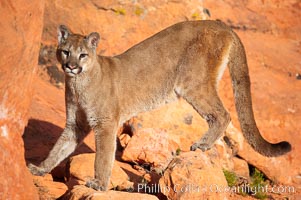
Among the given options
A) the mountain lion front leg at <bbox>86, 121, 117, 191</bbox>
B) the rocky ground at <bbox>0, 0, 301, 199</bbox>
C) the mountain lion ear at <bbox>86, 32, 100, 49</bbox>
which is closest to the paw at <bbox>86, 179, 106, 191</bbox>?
the mountain lion front leg at <bbox>86, 121, 117, 191</bbox>

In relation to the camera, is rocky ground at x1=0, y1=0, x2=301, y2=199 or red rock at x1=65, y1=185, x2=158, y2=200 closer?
red rock at x1=65, y1=185, x2=158, y2=200

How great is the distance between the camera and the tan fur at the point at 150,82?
6.08 metres

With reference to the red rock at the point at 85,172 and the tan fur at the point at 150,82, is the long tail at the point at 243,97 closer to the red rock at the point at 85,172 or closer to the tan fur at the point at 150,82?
the tan fur at the point at 150,82

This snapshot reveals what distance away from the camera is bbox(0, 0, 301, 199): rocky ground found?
573 cm

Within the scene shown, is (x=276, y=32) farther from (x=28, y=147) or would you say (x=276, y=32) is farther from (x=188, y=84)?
(x=28, y=147)

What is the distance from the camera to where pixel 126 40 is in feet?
32.3

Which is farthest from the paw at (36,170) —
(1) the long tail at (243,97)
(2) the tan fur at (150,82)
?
(1) the long tail at (243,97)

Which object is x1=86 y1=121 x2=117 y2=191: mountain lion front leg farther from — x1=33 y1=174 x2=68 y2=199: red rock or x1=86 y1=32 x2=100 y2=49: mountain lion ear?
x1=86 y1=32 x2=100 y2=49: mountain lion ear

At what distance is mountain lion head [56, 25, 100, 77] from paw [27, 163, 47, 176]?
3.70 ft

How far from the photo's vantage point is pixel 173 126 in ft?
25.9

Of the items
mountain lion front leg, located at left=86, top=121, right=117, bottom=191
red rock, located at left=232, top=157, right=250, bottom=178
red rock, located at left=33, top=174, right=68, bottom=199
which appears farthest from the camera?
red rock, located at left=232, top=157, right=250, bottom=178

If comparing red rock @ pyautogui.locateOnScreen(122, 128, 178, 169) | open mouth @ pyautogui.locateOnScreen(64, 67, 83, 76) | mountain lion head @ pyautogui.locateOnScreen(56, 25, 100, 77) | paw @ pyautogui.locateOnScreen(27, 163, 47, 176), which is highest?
mountain lion head @ pyautogui.locateOnScreen(56, 25, 100, 77)

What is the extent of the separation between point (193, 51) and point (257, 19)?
607 cm

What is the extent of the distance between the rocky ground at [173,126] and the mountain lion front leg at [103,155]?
0.23m
